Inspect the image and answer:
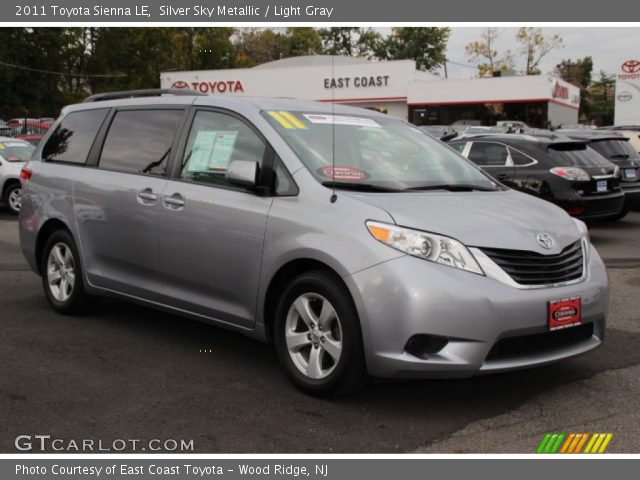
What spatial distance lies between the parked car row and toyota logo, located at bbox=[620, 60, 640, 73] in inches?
1121

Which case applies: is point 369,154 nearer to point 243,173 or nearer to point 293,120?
point 293,120

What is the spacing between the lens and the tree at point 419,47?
8375 cm

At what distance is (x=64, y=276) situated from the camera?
644cm

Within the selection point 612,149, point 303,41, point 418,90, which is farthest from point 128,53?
point 612,149

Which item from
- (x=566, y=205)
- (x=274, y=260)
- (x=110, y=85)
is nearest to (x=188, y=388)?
(x=274, y=260)

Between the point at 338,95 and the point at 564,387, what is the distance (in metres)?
43.8

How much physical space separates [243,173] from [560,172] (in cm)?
754

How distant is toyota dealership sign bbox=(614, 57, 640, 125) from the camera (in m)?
36.7

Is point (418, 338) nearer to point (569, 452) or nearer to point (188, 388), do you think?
point (569, 452)

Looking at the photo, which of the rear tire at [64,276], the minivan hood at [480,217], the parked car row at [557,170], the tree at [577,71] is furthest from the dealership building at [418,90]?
the tree at [577,71]

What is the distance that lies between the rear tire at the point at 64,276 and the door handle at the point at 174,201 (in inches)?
51.9

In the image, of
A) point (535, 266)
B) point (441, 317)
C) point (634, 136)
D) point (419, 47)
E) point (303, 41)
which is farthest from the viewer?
point (303, 41)

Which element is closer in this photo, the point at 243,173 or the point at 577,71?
the point at 243,173

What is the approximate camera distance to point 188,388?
15.2ft
